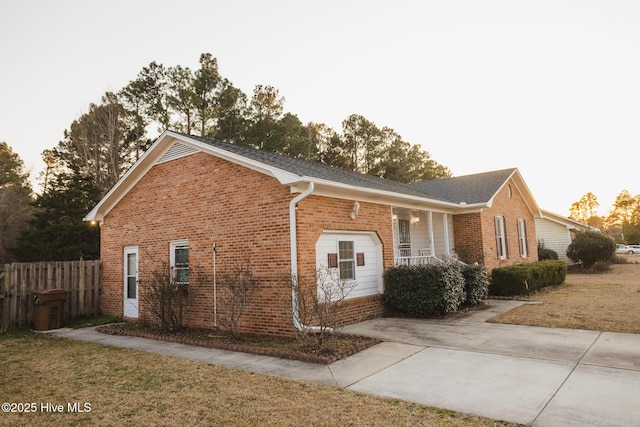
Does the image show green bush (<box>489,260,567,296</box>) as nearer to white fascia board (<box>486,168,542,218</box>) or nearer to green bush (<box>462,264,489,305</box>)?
green bush (<box>462,264,489,305</box>)

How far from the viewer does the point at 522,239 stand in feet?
66.1

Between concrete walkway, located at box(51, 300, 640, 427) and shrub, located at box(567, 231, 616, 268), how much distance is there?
19.7m

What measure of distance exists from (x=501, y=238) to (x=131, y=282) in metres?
15.1

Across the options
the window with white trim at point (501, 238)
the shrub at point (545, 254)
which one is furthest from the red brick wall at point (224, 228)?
the shrub at point (545, 254)

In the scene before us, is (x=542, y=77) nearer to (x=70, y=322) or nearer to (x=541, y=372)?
(x=541, y=372)

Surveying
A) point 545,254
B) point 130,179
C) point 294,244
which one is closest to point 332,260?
point 294,244

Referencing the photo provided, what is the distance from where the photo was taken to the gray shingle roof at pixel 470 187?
16469mm

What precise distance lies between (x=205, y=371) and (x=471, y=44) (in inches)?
518

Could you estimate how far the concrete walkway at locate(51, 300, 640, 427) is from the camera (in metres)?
4.40

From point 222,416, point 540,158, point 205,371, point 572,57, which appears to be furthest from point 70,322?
point 540,158

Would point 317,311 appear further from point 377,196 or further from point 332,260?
point 377,196

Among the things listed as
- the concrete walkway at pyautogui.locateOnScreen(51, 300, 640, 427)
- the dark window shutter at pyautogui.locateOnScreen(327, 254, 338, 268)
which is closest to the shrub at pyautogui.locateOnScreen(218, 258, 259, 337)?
the concrete walkway at pyautogui.locateOnScreen(51, 300, 640, 427)

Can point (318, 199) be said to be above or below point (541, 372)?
above

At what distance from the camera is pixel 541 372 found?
5.66 meters
